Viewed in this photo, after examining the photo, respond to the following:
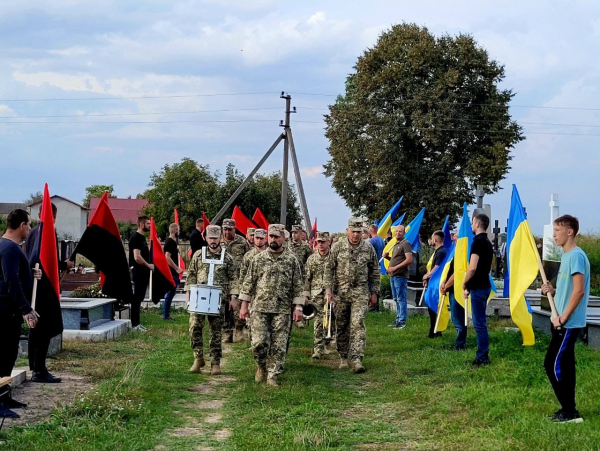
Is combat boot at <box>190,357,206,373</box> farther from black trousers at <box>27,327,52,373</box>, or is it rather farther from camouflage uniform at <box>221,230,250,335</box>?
camouflage uniform at <box>221,230,250,335</box>

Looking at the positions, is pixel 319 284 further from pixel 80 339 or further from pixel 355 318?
pixel 80 339

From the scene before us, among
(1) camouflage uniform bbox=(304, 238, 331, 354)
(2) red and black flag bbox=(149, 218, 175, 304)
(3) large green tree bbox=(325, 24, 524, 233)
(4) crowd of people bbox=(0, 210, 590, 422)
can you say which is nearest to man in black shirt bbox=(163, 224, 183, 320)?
(2) red and black flag bbox=(149, 218, 175, 304)

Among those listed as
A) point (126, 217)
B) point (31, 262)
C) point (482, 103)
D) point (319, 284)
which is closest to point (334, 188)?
point (482, 103)

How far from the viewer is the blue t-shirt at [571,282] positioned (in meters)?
7.71

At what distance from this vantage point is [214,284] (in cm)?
1210

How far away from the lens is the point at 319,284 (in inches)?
551

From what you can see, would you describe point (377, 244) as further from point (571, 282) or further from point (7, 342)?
point (7, 342)

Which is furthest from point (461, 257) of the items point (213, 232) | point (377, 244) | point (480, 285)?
Result: point (377, 244)

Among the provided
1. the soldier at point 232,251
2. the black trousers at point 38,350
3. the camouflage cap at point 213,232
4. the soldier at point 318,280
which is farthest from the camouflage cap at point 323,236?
the black trousers at point 38,350

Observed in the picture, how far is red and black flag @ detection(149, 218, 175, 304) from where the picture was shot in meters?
17.4

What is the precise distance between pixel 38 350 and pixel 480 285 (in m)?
5.87

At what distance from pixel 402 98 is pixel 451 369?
33718mm

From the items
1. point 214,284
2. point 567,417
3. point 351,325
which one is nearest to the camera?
point 567,417

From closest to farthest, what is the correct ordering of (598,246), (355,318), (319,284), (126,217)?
(355,318) < (319,284) < (598,246) < (126,217)
